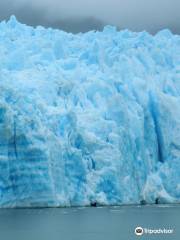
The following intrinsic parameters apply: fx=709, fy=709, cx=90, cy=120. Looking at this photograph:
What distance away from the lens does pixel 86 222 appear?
29.1m

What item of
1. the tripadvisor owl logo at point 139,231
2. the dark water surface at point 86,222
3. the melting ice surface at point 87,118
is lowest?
the tripadvisor owl logo at point 139,231

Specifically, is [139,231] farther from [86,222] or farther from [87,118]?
[87,118]

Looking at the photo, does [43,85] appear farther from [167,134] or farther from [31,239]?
[31,239]

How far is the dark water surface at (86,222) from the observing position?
2452 centimetres

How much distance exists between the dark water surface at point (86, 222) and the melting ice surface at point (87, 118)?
1040 mm

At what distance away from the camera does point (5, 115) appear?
33.1 meters

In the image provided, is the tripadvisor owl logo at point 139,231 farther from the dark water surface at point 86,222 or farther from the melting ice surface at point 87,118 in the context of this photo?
the melting ice surface at point 87,118

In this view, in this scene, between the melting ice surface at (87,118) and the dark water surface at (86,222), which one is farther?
the melting ice surface at (87,118)

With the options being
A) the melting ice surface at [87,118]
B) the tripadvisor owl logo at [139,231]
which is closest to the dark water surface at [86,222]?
the tripadvisor owl logo at [139,231]

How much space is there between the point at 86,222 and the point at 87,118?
1010 cm

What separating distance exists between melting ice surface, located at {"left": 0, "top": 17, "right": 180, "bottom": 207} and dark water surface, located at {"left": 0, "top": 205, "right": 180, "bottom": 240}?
3.41ft

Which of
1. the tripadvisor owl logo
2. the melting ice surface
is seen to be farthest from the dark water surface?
the melting ice surface

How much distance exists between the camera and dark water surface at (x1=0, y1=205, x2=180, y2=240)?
2452 cm

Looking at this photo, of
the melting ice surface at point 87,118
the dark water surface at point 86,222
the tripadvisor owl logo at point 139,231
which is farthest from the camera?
the melting ice surface at point 87,118
